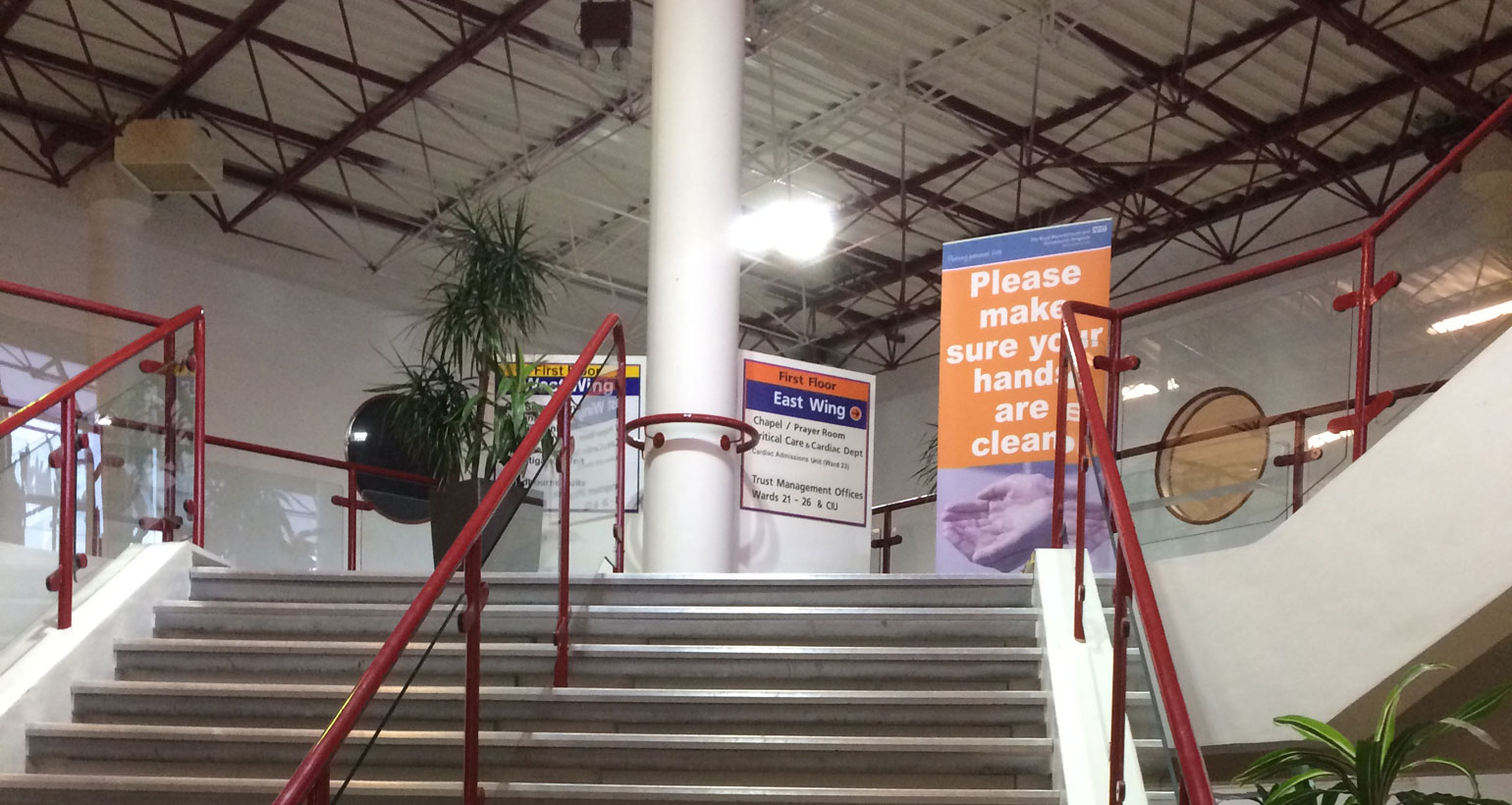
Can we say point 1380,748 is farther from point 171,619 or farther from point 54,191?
point 54,191

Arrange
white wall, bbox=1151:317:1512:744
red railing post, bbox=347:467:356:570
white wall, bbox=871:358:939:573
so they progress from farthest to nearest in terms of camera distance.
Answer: white wall, bbox=871:358:939:573 → red railing post, bbox=347:467:356:570 → white wall, bbox=1151:317:1512:744

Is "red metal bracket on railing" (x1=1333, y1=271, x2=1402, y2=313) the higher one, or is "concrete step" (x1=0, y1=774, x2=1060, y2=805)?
"red metal bracket on railing" (x1=1333, y1=271, x2=1402, y2=313)

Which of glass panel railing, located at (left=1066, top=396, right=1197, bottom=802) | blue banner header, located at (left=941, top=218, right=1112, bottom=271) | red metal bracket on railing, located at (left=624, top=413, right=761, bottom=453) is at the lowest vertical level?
glass panel railing, located at (left=1066, top=396, right=1197, bottom=802)

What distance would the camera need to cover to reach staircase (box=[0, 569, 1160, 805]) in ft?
10.1

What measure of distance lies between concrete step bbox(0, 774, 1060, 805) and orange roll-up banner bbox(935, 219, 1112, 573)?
2.07 metres

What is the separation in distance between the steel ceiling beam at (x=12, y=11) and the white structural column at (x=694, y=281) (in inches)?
209

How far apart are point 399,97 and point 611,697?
7.51 metres

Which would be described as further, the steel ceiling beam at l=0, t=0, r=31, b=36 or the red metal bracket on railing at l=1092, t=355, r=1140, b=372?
the steel ceiling beam at l=0, t=0, r=31, b=36

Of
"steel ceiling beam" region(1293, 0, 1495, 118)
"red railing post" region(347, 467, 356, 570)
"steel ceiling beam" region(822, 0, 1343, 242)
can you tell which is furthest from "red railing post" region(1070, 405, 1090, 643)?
"steel ceiling beam" region(822, 0, 1343, 242)

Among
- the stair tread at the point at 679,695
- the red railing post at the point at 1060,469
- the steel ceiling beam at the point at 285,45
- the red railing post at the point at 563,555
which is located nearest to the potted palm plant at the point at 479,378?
the red railing post at the point at 563,555

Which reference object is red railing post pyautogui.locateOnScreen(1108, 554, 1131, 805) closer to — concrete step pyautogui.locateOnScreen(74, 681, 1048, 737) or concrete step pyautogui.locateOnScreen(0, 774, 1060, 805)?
concrete step pyautogui.locateOnScreen(0, 774, 1060, 805)

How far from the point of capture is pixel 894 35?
30.1ft

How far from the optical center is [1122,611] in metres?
2.64

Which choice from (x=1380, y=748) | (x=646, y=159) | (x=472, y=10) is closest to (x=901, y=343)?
(x=646, y=159)
